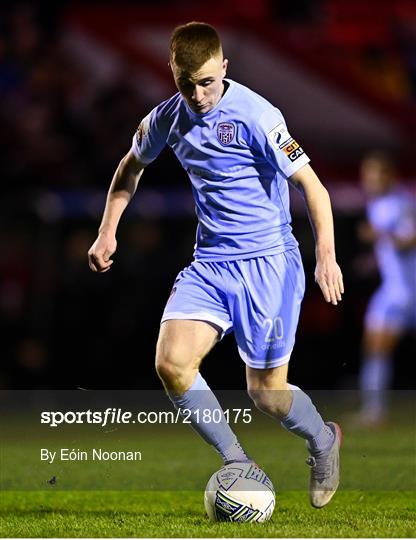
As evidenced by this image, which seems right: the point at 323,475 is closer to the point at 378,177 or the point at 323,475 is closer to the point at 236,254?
the point at 236,254

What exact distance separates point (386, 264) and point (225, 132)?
18.6 ft

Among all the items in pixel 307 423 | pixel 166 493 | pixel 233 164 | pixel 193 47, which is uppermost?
pixel 193 47

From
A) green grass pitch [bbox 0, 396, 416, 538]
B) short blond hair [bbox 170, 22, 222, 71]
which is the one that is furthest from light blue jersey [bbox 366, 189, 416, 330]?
short blond hair [bbox 170, 22, 222, 71]

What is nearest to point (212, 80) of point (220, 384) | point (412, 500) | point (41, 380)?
point (412, 500)

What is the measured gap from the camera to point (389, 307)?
11.8 meters

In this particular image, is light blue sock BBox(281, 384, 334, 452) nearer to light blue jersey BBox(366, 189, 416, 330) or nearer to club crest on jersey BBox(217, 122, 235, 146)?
club crest on jersey BBox(217, 122, 235, 146)

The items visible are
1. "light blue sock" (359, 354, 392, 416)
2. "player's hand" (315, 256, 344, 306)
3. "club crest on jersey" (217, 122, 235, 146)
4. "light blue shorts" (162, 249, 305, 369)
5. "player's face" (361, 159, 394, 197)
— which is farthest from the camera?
"player's face" (361, 159, 394, 197)

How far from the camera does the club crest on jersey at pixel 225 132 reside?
6.35m

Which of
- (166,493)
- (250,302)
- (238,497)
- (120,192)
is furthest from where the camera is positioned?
(166,493)

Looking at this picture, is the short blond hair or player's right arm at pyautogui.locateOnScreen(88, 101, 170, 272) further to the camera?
player's right arm at pyautogui.locateOnScreen(88, 101, 170, 272)

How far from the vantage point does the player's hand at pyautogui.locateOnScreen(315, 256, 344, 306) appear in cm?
594

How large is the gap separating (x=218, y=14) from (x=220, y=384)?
5.05 m

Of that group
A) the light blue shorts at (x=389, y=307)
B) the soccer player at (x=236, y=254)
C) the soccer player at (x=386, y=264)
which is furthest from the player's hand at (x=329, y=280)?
the light blue shorts at (x=389, y=307)

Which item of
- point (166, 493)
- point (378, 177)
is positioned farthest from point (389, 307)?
point (166, 493)
